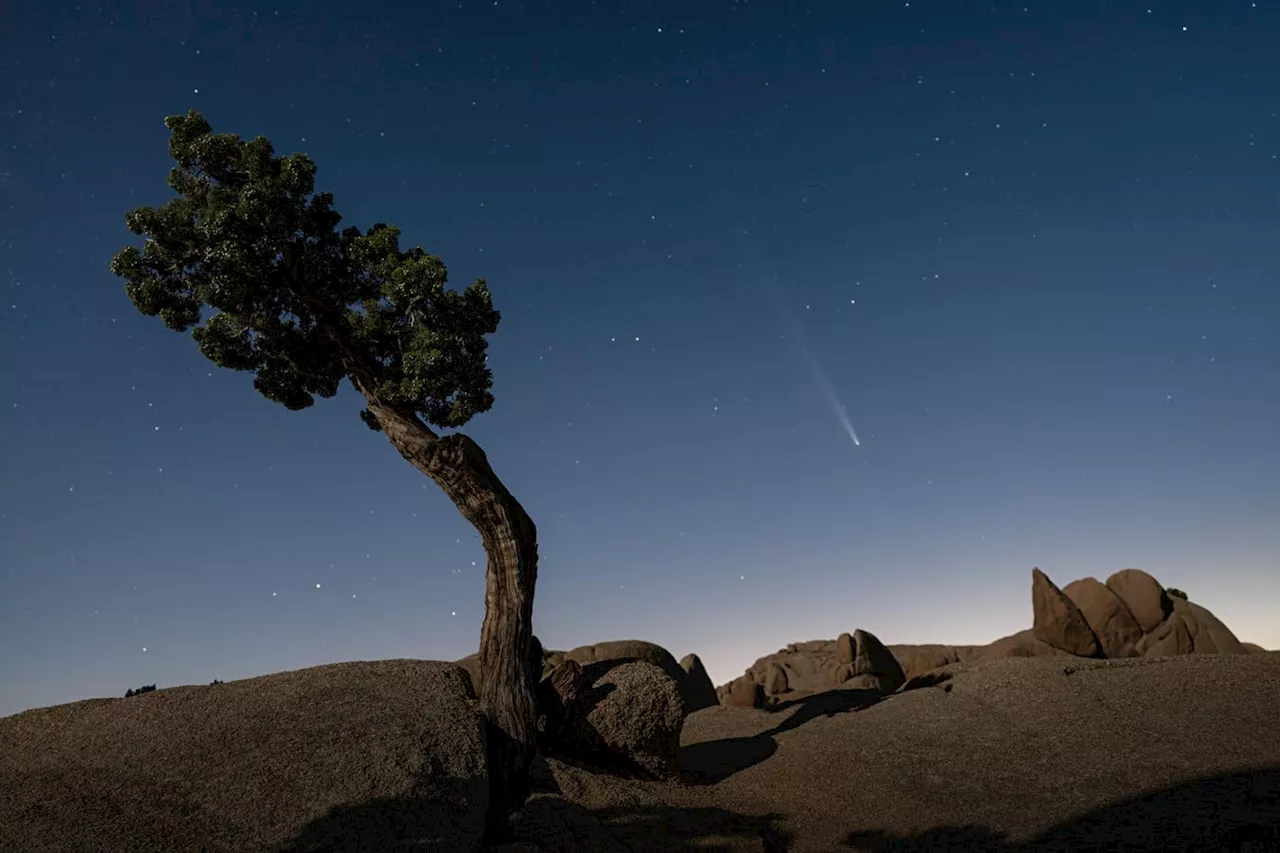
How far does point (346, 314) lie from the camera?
706 inches

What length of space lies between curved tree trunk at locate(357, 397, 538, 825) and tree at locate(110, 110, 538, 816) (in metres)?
0.03

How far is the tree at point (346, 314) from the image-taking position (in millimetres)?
16406

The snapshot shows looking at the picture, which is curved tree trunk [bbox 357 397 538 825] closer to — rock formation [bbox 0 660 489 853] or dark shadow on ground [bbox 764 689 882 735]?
rock formation [bbox 0 660 489 853]

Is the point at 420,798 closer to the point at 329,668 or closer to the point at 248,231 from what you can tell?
the point at 329,668

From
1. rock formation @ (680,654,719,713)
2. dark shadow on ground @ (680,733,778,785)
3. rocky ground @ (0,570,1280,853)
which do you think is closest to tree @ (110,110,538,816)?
rocky ground @ (0,570,1280,853)

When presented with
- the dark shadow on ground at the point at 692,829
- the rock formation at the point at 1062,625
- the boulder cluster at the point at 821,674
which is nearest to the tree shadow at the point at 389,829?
the dark shadow on ground at the point at 692,829

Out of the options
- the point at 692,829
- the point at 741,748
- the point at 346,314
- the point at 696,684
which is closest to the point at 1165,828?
the point at 692,829

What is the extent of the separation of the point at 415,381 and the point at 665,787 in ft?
30.4

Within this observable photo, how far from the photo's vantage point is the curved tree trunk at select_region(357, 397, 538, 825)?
52.7 feet

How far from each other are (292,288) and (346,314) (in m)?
1.18

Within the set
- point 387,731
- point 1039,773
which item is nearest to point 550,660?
point 387,731

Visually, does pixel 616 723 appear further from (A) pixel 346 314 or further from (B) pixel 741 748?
(A) pixel 346 314

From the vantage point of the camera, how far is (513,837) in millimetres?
13266

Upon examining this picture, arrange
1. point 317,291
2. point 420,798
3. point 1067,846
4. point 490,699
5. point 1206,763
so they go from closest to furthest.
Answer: point 1067,846, point 420,798, point 1206,763, point 490,699, point 317,291
